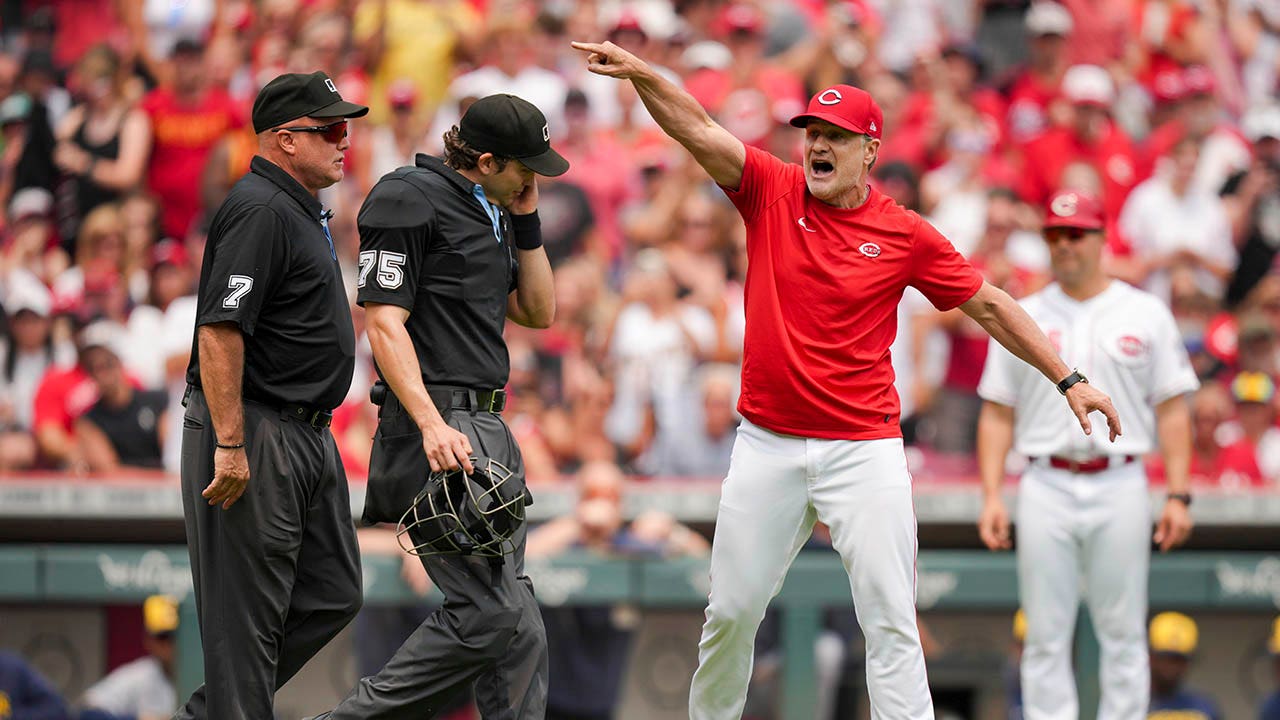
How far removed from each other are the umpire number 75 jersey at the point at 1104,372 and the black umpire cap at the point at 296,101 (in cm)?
311

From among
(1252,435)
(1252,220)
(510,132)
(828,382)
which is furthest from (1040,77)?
(510,132)

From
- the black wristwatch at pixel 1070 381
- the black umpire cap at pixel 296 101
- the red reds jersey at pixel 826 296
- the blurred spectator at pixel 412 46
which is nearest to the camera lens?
the black umpire cap at pixel 296 101

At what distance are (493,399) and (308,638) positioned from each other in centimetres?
99

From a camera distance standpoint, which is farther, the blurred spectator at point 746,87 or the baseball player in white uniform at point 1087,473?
the blurred spectator at point 746,87

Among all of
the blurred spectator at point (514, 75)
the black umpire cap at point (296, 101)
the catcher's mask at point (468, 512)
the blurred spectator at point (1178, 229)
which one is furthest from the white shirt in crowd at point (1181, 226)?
the black umpire cap at point (296, 101)

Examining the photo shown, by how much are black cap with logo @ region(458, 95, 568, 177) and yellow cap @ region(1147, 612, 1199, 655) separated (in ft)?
15.0

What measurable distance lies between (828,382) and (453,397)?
1269 mm

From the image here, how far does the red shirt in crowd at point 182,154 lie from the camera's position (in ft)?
38.8

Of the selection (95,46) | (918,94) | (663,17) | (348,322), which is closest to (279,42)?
(95,46)

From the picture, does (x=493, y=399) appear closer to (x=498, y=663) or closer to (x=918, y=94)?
(x=498, y=663)

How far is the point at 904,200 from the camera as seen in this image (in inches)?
421

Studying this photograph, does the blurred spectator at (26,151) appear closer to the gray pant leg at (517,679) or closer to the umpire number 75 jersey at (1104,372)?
the umpire number 75 jersey at (1104,372)

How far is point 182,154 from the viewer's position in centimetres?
1185

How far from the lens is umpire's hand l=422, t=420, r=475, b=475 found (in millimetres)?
5105
